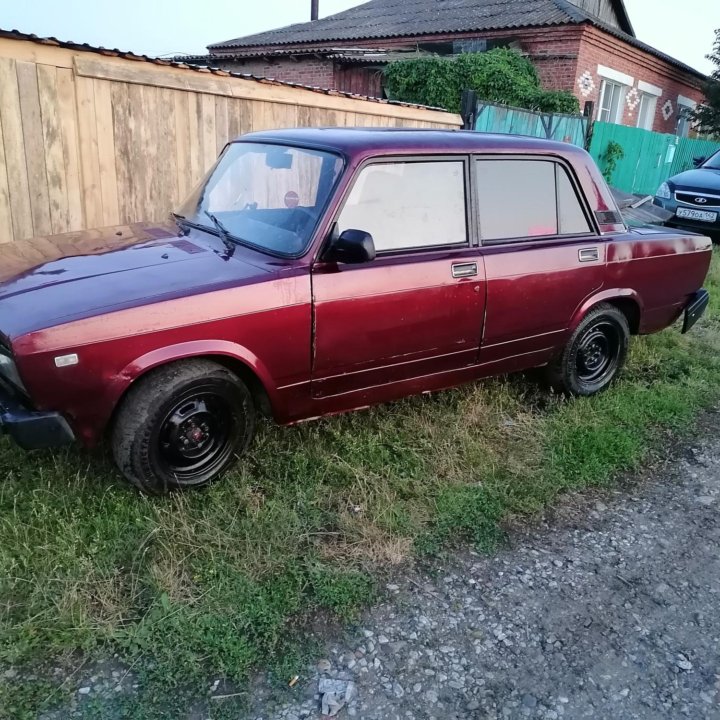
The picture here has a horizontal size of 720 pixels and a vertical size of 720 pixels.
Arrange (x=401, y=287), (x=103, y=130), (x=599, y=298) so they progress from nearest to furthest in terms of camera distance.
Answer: (x=401, y=287) → (x=599, y=298) → (x=103, y=130)

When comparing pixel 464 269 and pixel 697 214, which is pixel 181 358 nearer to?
pixel 464 269

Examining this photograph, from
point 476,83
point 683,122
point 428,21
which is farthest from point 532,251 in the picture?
point 683,122

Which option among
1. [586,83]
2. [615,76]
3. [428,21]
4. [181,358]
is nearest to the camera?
[181,358]

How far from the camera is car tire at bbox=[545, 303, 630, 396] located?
4668 millimetres

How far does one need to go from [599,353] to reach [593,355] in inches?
3.0

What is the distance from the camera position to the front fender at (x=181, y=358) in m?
2.93

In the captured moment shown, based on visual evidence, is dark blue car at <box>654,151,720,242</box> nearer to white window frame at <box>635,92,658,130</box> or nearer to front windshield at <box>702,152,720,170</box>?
front windshield at <box>702,152,720,170</box>

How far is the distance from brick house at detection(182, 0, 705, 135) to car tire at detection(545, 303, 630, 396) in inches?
566

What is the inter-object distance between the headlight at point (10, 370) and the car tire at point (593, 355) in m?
3.41

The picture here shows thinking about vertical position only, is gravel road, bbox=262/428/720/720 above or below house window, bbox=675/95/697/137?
below

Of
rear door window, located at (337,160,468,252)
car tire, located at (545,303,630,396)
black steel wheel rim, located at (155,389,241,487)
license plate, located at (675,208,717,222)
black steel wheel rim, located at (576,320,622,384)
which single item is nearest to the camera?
black steel wheel rim, located at (155,389,241,487)

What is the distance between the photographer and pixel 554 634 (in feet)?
8.90

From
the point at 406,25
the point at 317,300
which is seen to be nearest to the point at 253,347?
the point at 317,300

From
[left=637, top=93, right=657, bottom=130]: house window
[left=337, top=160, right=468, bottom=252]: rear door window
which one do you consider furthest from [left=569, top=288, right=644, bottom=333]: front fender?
[left=637, top=93, right=657, bottom=130]: house window
